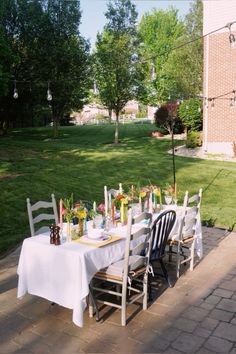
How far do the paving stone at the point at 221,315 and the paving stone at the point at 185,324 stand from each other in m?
0.32

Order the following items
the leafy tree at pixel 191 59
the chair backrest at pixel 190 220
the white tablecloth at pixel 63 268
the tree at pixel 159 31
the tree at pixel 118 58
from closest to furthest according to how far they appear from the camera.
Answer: the white tablecloth at pixel 63 268 → the chair backrest at pixel 190 220 → the tree at pixel 118 58 → the leafy tree at pixel 191 59 → the tree at pixel 159 31

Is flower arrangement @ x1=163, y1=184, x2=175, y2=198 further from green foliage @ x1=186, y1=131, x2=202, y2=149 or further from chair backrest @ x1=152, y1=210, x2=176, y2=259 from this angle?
green foliage @ x1=186, y1=131, x2=202, y2=149

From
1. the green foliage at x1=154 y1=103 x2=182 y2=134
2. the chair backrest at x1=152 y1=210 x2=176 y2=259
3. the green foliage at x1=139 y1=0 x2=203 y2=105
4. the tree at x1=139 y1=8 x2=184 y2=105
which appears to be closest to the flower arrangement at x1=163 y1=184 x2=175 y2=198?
the chair backrest at x1=152 y1=210 x2=176 y2=259

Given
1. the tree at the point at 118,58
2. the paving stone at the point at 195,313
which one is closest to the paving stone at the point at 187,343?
the paving stone at the point at 195,313

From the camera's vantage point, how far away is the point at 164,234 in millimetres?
5336

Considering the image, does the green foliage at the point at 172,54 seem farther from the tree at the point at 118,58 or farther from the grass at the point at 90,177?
the grass at the point at 90,177

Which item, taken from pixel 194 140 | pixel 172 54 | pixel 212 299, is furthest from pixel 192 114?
pixel 212 299

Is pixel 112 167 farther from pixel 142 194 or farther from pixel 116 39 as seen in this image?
pixel 116 39

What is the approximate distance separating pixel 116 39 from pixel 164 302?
21.8m

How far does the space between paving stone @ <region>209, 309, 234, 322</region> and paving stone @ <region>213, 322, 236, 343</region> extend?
122 millimetres

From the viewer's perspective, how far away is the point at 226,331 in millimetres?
4207

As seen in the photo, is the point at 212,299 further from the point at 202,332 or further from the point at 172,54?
the point at 172,54

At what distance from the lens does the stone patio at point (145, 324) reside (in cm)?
395

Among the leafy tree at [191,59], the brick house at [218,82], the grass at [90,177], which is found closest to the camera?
the grass at [90,177]
